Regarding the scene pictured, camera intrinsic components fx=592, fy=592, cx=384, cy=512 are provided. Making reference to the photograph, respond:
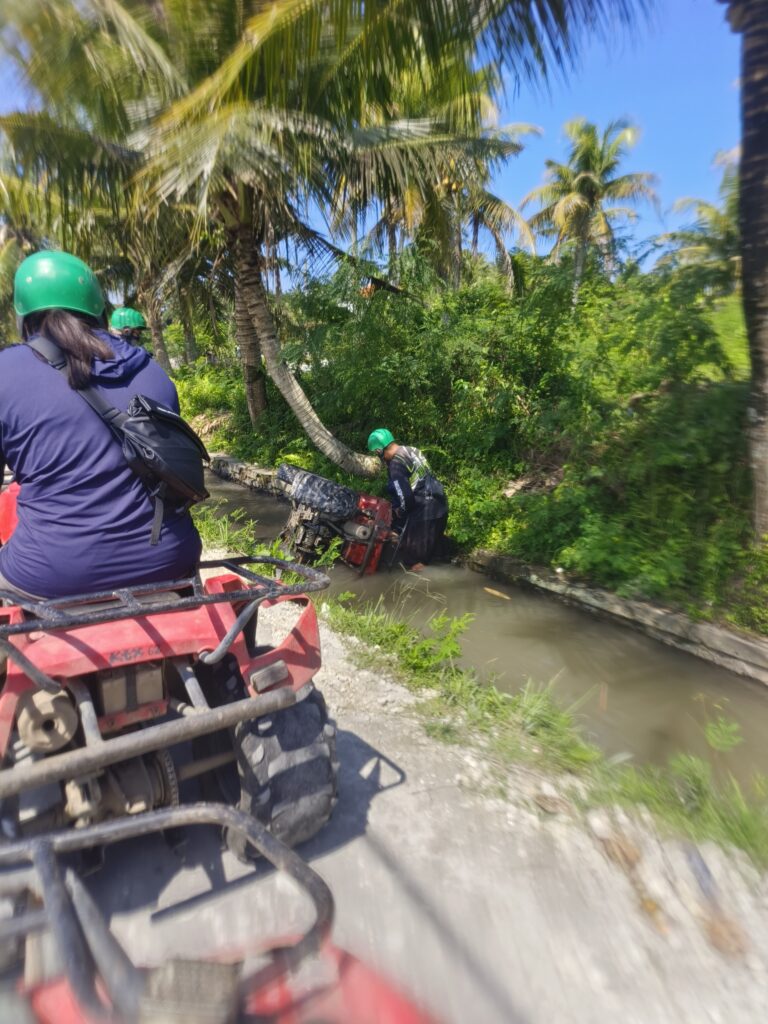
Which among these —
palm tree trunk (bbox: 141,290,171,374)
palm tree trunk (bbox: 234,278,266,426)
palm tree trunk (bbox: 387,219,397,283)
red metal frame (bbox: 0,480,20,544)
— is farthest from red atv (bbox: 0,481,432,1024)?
palm tree trunk (bbox: 141,290,171,374)

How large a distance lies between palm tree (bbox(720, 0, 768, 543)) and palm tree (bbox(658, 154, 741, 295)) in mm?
614

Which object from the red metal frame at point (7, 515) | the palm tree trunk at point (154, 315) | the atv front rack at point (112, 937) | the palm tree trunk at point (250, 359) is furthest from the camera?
the palm tree trunk at point (154, 315)

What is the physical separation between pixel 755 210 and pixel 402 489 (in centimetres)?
392

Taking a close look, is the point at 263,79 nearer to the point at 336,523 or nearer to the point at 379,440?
the point at 379,440

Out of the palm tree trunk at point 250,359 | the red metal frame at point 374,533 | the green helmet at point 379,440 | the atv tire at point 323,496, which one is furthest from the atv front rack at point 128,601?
the palm tree trunk at point 250,359

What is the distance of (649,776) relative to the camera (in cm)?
298

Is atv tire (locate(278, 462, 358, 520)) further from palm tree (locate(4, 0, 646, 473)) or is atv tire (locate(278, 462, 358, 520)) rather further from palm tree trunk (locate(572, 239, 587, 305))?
palm tree trunk (locate(572, 239, 587, 305))

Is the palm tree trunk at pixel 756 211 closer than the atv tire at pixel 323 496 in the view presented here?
Yes

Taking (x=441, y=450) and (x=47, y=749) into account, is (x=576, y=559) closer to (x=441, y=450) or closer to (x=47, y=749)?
(x=441, y=450)

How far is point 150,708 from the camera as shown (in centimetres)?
195

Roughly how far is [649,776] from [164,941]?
231cm

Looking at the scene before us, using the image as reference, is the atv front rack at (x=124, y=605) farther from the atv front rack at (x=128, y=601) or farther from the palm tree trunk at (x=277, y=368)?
the palm tree trunk at (x=277, y=368)

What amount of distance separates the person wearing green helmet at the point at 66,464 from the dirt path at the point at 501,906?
1104 mm

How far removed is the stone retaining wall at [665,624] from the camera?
449 cm
